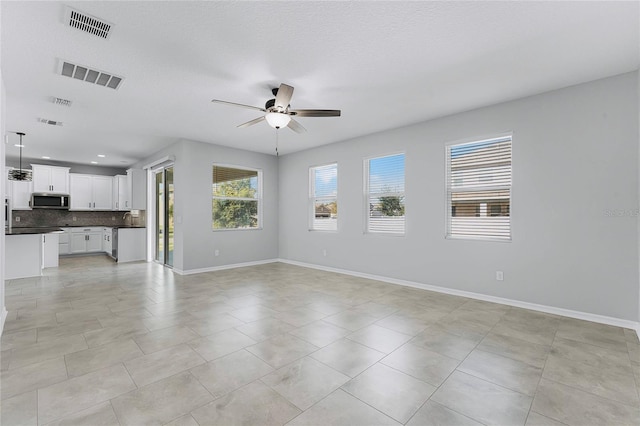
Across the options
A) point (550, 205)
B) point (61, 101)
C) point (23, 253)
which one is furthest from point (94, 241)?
point (550, 205)

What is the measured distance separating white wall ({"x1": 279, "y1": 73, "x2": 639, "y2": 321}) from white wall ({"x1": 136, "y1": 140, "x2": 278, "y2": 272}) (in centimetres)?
343

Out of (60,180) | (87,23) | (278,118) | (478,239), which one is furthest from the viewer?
(60,180)

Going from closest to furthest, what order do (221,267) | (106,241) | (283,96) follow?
(283,96)
(221,267)
(106,241)

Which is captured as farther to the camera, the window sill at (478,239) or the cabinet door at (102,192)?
the cabinet door at (102,192)

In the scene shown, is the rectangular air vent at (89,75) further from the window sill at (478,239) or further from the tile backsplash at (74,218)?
the tile backsplash at (74,218)

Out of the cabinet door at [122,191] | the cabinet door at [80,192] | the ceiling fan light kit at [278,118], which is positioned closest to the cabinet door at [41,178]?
the cabinet door at [80,192]

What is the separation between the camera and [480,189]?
420 centimetres

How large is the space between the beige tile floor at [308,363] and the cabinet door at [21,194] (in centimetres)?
500

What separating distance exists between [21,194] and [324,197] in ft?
26.1

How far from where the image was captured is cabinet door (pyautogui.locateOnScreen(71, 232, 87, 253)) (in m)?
8.23

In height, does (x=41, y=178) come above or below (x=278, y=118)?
below

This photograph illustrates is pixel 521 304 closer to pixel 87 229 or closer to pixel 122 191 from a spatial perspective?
pixel 122 191

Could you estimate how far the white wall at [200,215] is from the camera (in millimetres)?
5895

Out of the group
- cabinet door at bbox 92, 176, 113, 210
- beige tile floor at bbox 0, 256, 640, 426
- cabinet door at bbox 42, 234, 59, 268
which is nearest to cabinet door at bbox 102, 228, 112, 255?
cabinet door at bbox 92, 176, 113, 210
